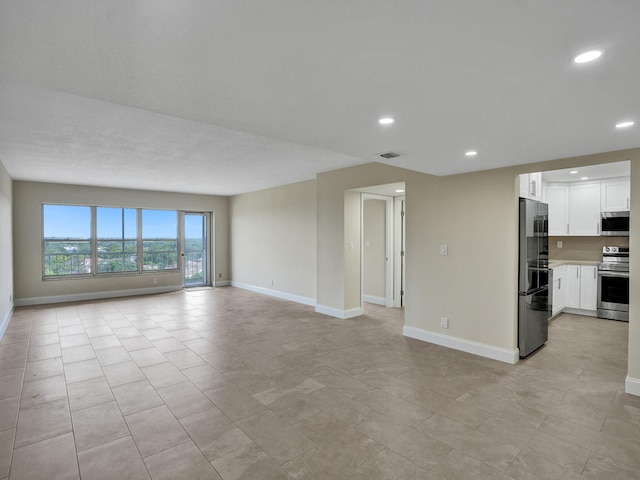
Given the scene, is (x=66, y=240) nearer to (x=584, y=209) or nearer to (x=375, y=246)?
(x=375, y=246)

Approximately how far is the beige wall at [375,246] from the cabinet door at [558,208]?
Result: 3.02 metres

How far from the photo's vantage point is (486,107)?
210cm

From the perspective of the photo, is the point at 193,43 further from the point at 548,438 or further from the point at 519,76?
the point at 548,438

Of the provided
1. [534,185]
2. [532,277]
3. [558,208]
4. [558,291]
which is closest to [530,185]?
[534,185]

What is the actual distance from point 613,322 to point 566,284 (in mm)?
835

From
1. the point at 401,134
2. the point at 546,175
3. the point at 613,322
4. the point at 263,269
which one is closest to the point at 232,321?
the point at 263,269

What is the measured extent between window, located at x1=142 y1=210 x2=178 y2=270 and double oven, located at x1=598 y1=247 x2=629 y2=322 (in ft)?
29.6

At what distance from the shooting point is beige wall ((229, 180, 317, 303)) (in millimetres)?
7020

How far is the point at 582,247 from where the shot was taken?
21.2 feet

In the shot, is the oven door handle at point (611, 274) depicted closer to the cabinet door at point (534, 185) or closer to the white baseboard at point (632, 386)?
the cabinet door at point (534, 185)

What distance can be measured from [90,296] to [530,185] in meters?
8.65

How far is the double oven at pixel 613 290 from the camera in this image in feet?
17.8

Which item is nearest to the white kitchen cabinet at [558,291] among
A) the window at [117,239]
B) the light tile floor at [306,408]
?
the light tile floor at [306,408]

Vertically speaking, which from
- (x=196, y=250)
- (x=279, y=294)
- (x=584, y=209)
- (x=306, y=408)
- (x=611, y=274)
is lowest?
(x=306, y=408)
